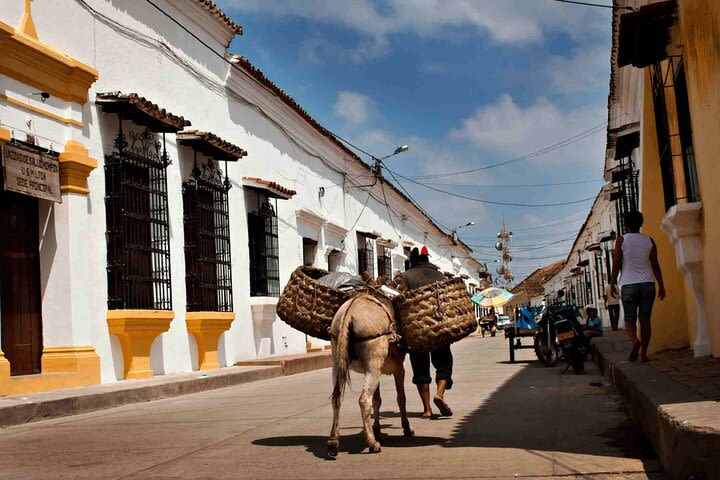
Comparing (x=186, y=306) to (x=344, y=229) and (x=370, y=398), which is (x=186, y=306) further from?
(x=344, y=229)

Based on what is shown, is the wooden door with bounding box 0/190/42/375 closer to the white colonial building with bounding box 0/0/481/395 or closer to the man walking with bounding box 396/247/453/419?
the white colonial building with bounding box 0/0/481/395

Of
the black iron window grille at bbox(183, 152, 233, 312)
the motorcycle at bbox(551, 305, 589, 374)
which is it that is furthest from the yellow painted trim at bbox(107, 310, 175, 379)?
the motorcycle at bbox(551, 305, 589, 374)

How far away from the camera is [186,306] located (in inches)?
573

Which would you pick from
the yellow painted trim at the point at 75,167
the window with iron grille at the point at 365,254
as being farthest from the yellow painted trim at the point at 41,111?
the window with iron grille at the point at 365,254

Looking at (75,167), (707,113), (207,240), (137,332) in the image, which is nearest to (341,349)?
(707,113)

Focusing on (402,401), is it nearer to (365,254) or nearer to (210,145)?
(210,145)

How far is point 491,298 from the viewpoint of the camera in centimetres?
2770

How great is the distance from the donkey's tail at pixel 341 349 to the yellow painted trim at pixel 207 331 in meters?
8.85

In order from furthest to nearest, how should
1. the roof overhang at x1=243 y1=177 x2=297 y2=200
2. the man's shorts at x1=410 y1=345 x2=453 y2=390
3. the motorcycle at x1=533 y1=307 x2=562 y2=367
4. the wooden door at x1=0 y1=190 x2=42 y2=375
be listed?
1. the roof overhang at x1=243 y1=177 x2=297 y2=200
2. the motorcycle at x1=533 y1=307 x2=562 y2=367
3. the wooden door at x1=0 y1=190 x2=42 y2=375
4. the man's shorts at x1=410 y1=345 x2=453 y2=390

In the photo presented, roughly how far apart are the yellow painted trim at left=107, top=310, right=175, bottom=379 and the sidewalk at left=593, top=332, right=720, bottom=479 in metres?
6.96

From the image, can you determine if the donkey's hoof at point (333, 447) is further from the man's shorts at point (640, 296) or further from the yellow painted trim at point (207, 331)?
the yellow painted trim at point (207, 331)

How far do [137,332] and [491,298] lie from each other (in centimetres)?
1719

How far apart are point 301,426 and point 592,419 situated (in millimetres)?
2552

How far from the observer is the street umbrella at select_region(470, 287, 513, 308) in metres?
27.1
